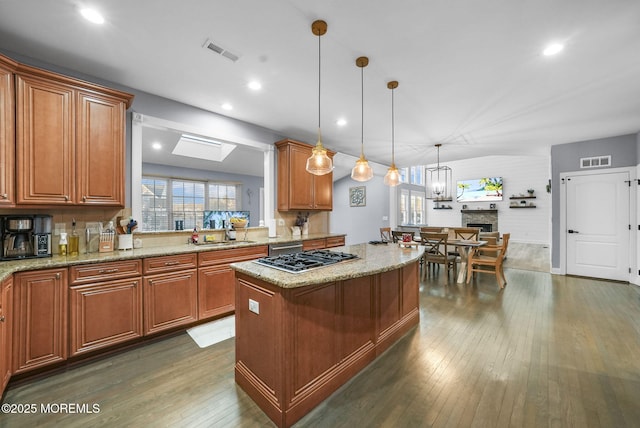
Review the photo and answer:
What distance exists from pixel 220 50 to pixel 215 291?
2.44 meters

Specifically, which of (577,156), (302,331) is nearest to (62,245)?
(302,331)

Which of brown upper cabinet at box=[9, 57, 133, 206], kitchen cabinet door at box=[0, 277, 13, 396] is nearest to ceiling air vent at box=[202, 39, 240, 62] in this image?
brown upper cabinet at box=[9, 57, 133, 206]

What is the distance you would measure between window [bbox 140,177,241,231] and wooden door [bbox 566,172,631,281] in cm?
763

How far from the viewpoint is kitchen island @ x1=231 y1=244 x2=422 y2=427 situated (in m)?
1.60

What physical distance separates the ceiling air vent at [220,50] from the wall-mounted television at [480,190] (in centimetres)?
1033

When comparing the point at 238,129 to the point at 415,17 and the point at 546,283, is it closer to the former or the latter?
the point at 415,17

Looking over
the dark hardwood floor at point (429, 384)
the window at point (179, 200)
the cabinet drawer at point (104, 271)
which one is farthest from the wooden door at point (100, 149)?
the window at point (179, 200)

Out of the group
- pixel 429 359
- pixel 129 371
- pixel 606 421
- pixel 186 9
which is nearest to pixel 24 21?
pixel 186 9

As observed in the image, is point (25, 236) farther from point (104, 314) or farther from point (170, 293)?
point (170, 293)

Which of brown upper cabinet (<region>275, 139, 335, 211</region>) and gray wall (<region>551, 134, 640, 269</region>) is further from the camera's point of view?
gray wall (<region>551, 134, 640, 269</region>)

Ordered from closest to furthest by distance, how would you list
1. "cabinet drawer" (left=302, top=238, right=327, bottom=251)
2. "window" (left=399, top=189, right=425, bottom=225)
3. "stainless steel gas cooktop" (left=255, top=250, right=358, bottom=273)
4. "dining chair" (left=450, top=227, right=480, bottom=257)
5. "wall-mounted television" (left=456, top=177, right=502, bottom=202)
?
1. "stainless steel gas cooktop" (left=255, top=250, right=358, bottom=273)
2. "cabinet drawer" (left=302, top=238, right=327, bottom=251)
3. "dining chair" (left=450, top=227, right=480, bottom=257)
4. "window" (left=399, top=189, right=425, bottom=225)
5. "wall-mounted television" (left=456, top=177, right=502, bottom=202)

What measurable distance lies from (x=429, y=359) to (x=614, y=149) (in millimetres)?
5429

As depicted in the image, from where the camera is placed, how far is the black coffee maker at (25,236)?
7.14 feet

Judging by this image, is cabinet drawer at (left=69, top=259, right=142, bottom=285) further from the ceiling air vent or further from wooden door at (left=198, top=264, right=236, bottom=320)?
the ceiling air vent
